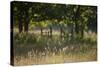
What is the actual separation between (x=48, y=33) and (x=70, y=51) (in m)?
0.36

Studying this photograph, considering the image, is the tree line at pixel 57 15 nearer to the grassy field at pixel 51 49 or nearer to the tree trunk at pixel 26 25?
the tree trunk at pixel 26 25

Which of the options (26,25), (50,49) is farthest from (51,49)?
(26,25)

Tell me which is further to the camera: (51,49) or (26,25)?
(51,49)

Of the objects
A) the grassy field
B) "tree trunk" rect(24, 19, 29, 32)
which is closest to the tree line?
"tree trunk" rect(24, 19, 29, 32)

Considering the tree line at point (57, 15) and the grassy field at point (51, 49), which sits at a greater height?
the tree line at point (57, 15)

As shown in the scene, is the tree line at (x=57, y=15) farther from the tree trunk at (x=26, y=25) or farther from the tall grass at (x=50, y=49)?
the tall grass at (x=50, y=49)

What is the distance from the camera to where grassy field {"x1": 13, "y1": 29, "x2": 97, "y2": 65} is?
234 centimetres

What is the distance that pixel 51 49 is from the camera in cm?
246

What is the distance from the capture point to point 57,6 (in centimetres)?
248

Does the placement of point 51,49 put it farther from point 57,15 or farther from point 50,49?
point 57,15

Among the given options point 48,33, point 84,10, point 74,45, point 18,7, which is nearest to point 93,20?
point 84,10

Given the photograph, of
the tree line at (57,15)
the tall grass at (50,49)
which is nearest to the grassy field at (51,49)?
the tall grass at (50,49)

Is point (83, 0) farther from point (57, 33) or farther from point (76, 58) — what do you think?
point (76, 58)

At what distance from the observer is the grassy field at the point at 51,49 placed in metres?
2.34
